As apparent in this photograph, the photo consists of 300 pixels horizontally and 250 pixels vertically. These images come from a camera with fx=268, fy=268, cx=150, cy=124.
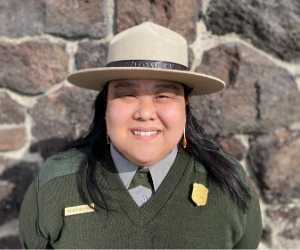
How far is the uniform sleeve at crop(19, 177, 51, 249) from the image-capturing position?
116cm

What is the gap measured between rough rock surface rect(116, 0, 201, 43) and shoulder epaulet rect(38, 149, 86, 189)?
0.72 m

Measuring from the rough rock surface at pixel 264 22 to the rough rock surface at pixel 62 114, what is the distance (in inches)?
31.9

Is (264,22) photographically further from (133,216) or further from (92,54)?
(133,216)

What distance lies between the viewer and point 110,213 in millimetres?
1049

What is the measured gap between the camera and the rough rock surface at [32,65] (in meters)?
1.46

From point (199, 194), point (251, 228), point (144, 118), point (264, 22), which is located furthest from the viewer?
point (264, 22)

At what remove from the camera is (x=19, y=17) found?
1.46 meters

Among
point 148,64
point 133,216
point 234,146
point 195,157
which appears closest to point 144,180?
point 133,216

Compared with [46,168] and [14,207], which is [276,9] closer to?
[46,168]

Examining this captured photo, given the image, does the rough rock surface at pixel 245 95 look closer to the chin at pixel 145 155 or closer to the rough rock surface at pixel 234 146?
the rough rock surface at pixel 234 146

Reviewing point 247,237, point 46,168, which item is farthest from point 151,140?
point 247,237

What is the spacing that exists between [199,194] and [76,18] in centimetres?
111

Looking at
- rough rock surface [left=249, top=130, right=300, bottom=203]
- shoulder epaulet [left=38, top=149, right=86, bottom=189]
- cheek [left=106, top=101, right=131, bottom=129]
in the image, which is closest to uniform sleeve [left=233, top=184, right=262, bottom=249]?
rough rock surface [left=249, top=130, right=300, bottom=203]

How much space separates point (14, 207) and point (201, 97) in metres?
1.27
